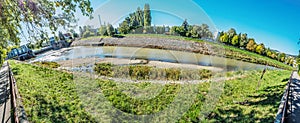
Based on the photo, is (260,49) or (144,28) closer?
(144,28)

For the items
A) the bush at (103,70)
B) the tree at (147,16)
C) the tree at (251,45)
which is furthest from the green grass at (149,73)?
the tree at (251,45)

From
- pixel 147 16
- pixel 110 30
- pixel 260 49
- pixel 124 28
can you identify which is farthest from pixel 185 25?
pixel 260 49

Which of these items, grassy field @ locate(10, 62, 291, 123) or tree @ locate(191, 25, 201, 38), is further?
grassy field @ locate(10, 62, 291, 123)

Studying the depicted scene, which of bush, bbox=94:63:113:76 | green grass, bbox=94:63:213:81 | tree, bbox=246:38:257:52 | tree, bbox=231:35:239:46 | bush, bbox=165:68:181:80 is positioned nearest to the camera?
bush, bbox=94:63:113:76

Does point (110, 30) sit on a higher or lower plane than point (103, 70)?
higher

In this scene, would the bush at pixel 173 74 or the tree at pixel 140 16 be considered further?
the bush at pixel 173 74

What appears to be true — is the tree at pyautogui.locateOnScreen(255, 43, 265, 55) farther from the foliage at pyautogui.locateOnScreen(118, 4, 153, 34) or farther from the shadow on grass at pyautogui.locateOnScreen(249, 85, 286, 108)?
the foliage at pyautogui.locateOnScreen(118, 4, 153, 34)

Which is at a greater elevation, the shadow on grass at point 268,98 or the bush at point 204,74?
the bush at point 204,74

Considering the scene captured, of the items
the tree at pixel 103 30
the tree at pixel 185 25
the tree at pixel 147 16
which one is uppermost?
the tree at pixel 147 16

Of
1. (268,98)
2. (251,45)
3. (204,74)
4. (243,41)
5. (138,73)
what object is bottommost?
(268,98)

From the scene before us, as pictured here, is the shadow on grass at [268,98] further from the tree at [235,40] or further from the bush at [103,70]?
the tree at [235,40]

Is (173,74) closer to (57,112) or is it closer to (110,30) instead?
(57,112)

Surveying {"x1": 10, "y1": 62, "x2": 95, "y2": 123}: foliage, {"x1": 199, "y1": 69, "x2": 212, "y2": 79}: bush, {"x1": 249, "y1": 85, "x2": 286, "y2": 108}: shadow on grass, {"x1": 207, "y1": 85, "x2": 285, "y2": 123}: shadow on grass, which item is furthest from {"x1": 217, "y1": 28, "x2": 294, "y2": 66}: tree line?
{"x1": 10, "y1": 62, "x2": 95, "y2": 123}: foliage

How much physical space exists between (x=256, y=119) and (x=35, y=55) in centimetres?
2124
